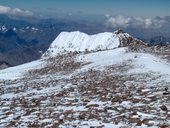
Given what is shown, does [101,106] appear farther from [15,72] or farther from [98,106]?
[15,72]

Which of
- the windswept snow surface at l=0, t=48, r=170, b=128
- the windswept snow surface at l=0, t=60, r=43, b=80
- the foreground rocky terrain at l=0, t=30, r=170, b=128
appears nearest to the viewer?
the foreground rocky terrain at l=0, t=30, r=170, b=128

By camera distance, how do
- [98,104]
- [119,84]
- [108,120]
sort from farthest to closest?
[119,84], [98,104], [108,120]

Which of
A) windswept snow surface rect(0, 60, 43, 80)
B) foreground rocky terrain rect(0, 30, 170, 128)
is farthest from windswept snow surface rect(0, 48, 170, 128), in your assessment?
windswept snow surface rect(0, 60, 43, 80)

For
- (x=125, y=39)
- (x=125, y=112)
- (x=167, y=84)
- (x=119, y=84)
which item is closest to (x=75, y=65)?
(x=119, y=84)

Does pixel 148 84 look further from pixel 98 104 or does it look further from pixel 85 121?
pixel 85 121

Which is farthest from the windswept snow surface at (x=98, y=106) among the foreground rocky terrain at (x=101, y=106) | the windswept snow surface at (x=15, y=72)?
the windswept snow surface at (x=15, y=72)

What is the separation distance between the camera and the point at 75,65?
53.3 meters

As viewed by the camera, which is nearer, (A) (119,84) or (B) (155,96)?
(B) (155,96)

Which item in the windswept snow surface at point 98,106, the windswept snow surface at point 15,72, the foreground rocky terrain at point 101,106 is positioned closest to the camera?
the foreground rocky terrain at point 101,106

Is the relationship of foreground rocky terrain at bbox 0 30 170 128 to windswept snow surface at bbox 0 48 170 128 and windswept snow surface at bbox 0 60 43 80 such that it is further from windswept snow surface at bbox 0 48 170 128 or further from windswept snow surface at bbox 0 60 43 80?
windswept snow surface at bbox 0 60 43 80

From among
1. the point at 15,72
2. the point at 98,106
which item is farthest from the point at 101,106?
the point at 15,72

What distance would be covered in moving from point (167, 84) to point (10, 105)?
11.2 meters

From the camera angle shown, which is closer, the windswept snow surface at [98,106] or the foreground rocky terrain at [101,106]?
the foreground rocky terrain at [101,106]

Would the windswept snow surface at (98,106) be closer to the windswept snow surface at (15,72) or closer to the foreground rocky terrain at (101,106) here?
the foreground rocky terrain at (101,106)
